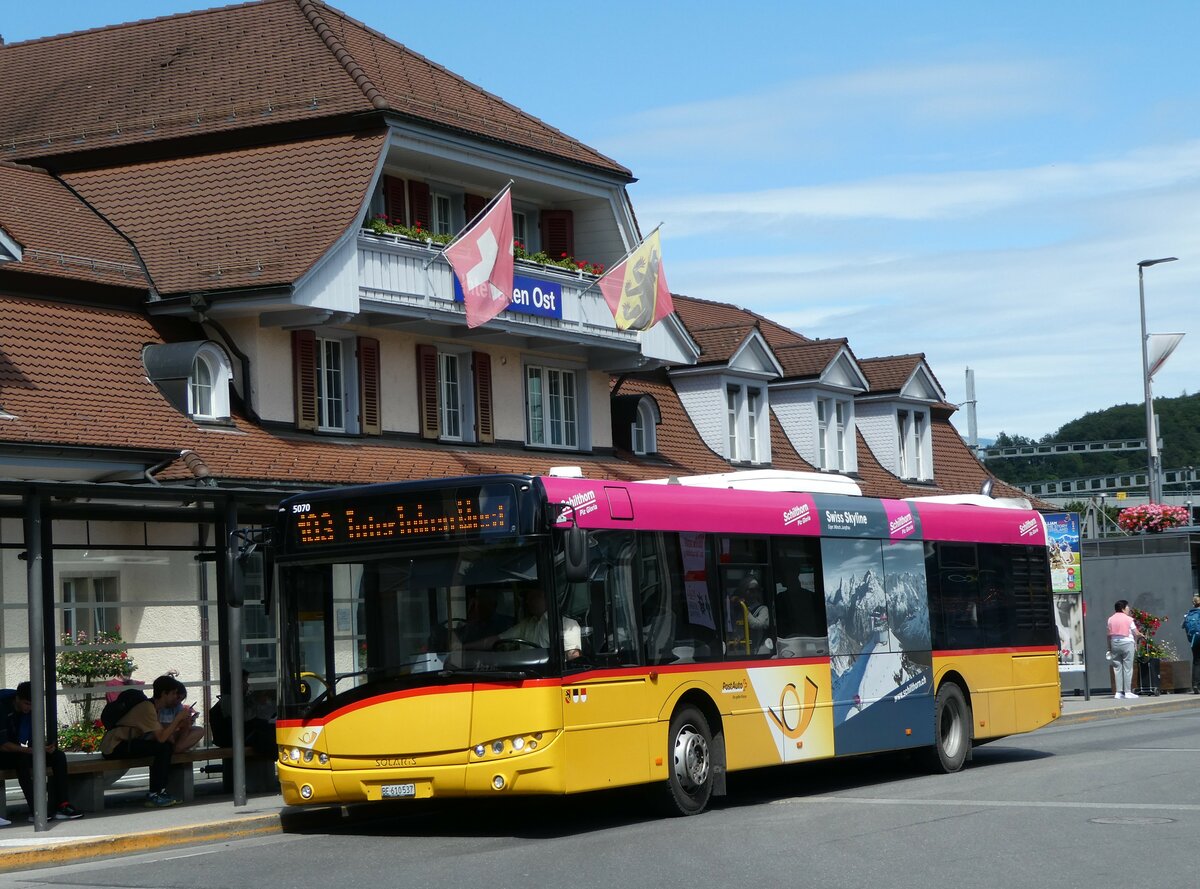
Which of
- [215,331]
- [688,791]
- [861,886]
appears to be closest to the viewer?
[861,886]

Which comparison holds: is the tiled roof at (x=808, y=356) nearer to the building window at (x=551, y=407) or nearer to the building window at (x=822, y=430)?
the building window at (x=822, y=430)

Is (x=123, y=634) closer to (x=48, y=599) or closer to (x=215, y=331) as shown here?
(x=48, y=599)

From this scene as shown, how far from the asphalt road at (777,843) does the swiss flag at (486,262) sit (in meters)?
10.4

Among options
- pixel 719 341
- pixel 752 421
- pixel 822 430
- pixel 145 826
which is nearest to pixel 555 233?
pixel 719 341

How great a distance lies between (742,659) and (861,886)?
5.70 metres

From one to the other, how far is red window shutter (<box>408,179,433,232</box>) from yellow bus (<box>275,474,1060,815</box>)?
13.2 m

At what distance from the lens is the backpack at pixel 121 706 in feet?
59.0

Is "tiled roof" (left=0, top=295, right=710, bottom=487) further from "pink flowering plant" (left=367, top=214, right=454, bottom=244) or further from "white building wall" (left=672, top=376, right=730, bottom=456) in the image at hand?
"white building wall" (left=672, top=376, right=730, bottom=456)

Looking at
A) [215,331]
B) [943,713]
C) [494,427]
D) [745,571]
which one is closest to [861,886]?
[745,571]

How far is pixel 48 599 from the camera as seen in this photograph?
57.2 feet

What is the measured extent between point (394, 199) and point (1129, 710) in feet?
47.0

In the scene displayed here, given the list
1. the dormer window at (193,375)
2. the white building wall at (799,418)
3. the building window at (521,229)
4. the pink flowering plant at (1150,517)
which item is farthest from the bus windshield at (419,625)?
the white building wall at (799,418)

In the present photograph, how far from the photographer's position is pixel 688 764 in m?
15.8

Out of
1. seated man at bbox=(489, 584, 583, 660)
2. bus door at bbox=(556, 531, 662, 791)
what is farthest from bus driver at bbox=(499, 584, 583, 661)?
bus door at bbox=(556, 531, 662, 791)
